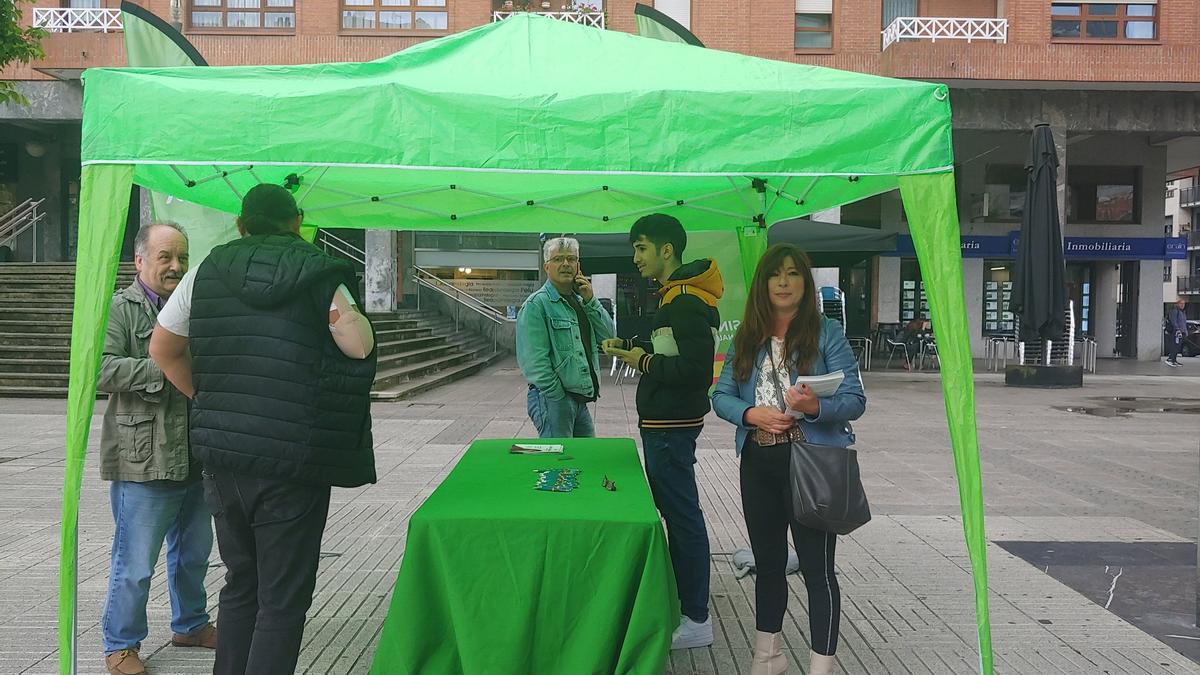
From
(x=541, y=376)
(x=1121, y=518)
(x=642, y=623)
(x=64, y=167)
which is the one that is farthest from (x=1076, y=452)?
(x=64, y=167)

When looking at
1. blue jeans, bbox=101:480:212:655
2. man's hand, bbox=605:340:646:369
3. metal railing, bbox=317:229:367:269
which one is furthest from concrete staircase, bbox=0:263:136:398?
man's hand, bbox=605:340:646:369

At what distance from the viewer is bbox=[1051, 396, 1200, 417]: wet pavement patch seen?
12.8m

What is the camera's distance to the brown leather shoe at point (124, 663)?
3.51 meters

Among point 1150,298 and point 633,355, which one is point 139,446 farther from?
point 1150,298

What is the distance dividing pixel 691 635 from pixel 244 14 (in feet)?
66.5

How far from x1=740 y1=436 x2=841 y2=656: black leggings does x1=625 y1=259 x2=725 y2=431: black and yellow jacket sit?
412 millimetres

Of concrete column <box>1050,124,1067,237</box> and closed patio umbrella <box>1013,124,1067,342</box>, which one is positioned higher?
concrete column <box>1050,124,1067,237</box>

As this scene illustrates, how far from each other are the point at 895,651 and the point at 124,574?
3.34 metres

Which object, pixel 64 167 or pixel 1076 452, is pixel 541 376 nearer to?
pixel 1076 452

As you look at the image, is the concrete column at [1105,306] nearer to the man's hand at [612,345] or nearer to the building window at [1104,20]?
the building window at [1104,20]

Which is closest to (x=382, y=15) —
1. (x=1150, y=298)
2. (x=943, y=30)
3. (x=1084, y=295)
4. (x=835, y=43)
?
(x=835, y=43)

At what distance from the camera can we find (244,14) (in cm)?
1994

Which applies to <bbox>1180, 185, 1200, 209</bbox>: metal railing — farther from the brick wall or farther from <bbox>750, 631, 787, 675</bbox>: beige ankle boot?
<bbox>750, 631, 787, 675</bbox>: beige ankle boot

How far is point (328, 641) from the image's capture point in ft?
13.0
